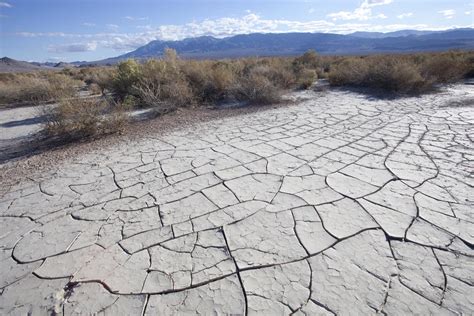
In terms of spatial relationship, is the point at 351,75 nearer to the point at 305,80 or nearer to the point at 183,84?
the point at 305,80

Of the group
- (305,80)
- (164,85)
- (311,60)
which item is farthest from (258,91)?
(311,60)

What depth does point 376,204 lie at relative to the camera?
2.48 m

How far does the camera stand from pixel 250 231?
7.24 ft

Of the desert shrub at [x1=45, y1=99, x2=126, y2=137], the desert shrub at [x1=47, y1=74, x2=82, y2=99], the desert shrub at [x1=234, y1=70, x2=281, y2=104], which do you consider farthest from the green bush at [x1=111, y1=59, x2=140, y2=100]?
the desert shrub at [x1=234, y1=70, x2=281, y2=104]

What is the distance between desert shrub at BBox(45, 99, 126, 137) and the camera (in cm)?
497

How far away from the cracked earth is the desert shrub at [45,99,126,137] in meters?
1.14

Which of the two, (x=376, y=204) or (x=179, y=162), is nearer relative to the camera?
(x=376, y=204)

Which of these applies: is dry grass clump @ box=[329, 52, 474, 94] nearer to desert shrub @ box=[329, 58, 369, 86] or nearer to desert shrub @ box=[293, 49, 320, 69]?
desert shrub @ box=[329, 58, 369, 86]

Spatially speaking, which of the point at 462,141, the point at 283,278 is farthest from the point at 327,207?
the point at 462,141

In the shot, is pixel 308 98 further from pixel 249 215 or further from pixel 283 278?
pixel 283 278

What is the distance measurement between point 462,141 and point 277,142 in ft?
8.75

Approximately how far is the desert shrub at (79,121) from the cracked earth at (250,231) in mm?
1135

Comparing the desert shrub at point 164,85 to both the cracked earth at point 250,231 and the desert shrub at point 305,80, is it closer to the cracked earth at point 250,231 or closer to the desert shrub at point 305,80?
the cracked earth at point 250,231

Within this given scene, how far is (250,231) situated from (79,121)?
435 cm
